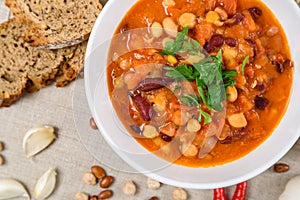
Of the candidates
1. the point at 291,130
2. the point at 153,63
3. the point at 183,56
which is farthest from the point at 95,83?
the point at 291,130

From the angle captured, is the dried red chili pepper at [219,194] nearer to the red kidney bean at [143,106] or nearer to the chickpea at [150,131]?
the chickpea at [150,131]

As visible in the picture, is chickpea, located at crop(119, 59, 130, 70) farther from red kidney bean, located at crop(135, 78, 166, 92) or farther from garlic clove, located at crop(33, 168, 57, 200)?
garlic clove, located at crop(33, 168, 57, 200)

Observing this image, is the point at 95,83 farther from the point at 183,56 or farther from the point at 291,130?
the point at 291,130

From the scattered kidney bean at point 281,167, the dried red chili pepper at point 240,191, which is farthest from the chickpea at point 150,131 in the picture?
the scattered kidney bean at point 281,167

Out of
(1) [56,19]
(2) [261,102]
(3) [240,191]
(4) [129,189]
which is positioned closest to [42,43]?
(1) [56,19]

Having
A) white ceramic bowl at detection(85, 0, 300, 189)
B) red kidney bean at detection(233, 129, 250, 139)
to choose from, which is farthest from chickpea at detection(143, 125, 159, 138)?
red kidney bean at detection(233, 129, 250, 139)
